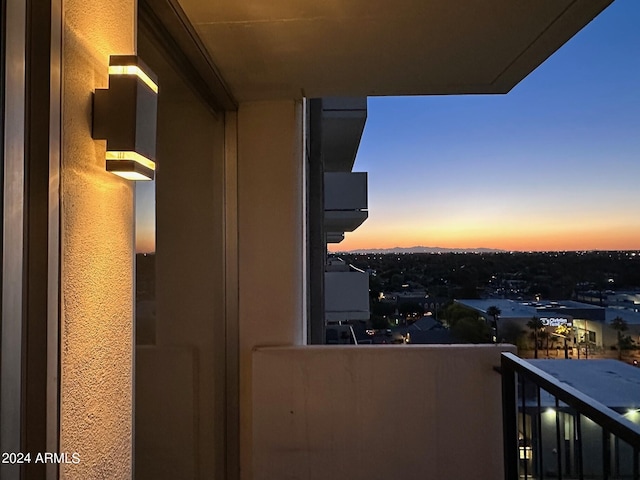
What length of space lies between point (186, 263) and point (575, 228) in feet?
21.9

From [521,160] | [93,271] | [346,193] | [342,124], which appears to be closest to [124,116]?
[93,271]

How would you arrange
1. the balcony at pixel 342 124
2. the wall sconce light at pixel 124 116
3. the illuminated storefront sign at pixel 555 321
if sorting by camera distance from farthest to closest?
the balcony at pixel 342 124 < the illuminated storefront sign at pixel 555 321 < the wall sconce light at pixel 124 116

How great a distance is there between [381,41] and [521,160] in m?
7.08

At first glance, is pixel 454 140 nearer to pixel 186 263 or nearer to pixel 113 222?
pixel 186 263

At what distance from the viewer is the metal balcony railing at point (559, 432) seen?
1.28 m

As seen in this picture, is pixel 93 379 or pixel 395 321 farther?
pixel 395 321

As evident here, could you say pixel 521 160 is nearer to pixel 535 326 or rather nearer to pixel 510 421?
pixel 535 326

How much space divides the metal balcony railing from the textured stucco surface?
50.0 inches

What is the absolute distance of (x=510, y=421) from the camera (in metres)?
2.29

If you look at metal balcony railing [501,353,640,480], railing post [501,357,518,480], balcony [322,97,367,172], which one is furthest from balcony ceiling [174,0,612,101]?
balcony [322,97,367,172]

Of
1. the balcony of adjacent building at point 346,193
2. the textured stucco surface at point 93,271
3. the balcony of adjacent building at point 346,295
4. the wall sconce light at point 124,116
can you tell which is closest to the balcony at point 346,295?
the balcony of adjacent building at point 346,295

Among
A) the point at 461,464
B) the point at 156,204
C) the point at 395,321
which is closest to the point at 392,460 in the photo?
the point at 461,464

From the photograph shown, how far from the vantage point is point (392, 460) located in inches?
93.3

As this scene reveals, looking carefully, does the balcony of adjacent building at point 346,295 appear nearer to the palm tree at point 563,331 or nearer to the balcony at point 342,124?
the balcony at point 342,124
